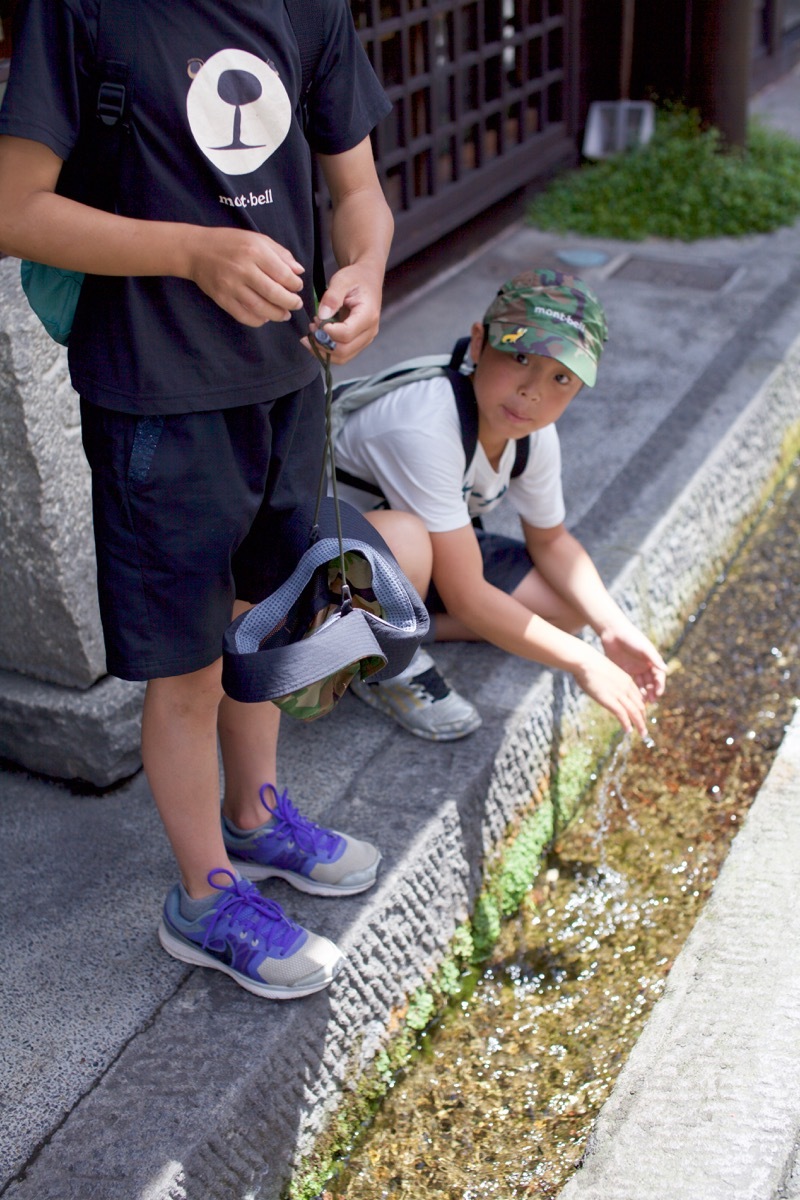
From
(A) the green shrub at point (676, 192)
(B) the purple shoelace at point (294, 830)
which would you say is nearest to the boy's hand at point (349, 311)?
(B) the purple shoelace at point (294, 830)

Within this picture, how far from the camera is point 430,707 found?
239 centimetres

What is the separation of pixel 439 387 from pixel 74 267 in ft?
3.30

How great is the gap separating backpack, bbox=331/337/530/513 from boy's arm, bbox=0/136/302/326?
0.89 meters

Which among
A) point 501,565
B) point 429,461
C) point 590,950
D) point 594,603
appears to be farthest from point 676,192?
point 590,950

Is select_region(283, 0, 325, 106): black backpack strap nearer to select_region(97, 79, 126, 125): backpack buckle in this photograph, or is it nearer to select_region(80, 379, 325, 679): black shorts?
select_region(97, 79, 126, 125): backpack buckle

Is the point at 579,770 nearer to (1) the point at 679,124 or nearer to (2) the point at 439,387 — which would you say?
(2) the point at 439,387

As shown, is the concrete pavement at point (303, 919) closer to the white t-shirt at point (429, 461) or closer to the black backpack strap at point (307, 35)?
the white t-shirt at point (429, 461)

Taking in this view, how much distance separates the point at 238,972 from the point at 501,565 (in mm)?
1123

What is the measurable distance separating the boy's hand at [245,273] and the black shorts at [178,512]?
21 cm

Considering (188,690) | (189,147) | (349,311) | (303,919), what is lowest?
(303,919)

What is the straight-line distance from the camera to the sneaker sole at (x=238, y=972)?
72.4 inches

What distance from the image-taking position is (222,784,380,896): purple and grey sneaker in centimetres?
203

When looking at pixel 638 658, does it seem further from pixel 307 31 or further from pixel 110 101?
pixel 110 101

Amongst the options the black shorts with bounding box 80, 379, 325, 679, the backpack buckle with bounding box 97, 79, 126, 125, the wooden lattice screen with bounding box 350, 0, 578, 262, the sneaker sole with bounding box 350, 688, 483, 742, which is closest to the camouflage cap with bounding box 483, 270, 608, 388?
the black shorts with bounding box 80, 379, 325, 679
